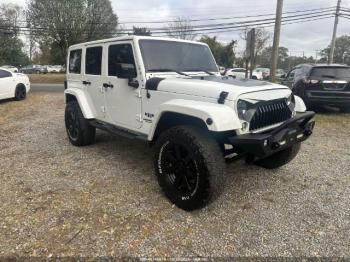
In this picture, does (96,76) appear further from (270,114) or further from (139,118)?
(270,114)

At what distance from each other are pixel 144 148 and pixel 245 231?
117 inches

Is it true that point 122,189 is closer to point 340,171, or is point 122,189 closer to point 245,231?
point 245,231

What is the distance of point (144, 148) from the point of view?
18.6 ft

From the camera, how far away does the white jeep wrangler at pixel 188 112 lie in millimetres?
3115

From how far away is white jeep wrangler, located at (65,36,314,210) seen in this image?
312 centimetres

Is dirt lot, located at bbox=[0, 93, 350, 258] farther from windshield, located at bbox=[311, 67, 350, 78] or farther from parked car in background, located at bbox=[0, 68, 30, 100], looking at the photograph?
parked car in background, located at bbox=[0, 68, 30, 100]

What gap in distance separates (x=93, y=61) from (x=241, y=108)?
9.98ft

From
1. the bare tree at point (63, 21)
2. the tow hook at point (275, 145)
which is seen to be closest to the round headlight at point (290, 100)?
the tow hook at point (275, 145)

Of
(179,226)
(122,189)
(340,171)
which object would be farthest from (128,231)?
(340,171)

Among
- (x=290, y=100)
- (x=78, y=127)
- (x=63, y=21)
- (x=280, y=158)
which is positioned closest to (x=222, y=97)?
(x=290, y=100)

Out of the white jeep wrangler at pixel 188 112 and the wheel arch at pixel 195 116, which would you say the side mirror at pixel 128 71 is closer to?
the white jeep wrangler at pixel 188 112

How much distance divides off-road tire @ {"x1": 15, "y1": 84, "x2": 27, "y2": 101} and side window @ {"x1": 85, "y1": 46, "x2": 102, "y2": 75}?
867cm

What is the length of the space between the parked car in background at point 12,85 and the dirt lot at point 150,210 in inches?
295

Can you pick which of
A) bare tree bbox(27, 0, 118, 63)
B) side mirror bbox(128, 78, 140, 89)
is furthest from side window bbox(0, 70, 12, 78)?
bare tree bbox(27, 0, 118, 63)
